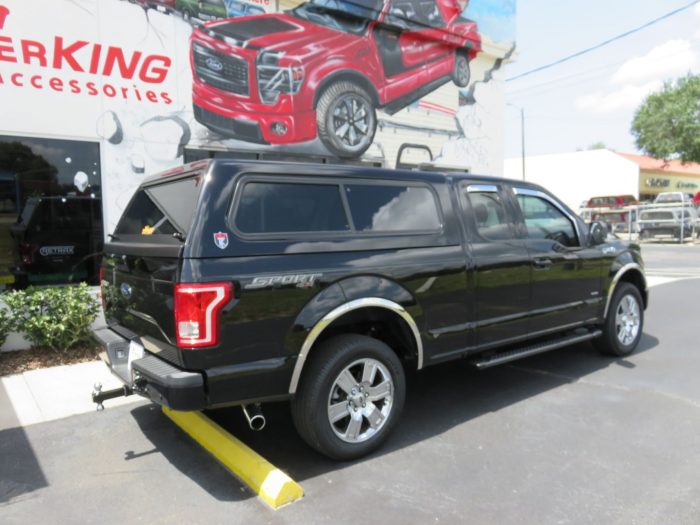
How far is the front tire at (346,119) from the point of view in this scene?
886cm

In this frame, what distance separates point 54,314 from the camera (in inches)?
221

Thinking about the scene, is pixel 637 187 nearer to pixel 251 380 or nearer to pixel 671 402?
pixel 671 402

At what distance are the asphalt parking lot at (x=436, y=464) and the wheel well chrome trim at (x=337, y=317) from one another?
70 centimetres

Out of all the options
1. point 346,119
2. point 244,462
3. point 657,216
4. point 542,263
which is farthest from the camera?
point 657,216

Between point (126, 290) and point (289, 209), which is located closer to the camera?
point (289, 209)

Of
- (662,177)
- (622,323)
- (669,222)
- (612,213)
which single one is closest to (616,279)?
(622,323)

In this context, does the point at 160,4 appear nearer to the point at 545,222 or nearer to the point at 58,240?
the point at 58,240

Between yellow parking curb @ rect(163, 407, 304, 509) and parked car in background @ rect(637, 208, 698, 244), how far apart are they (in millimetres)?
22731

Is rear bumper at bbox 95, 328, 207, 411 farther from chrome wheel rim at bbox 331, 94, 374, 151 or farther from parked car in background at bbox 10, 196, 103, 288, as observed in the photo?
chrome wheel rim at bbox 331, 94, 374, 151

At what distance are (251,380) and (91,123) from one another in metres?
5.15

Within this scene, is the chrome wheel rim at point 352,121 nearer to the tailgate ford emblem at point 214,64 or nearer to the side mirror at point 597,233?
the tailgate ford emblem at point 214,64

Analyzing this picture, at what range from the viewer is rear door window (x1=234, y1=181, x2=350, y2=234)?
3.12 m

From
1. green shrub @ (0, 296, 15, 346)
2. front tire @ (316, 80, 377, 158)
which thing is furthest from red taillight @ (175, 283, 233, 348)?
front tire @ (316, 80, 377, 158)

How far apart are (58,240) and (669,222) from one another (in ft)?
74.8
